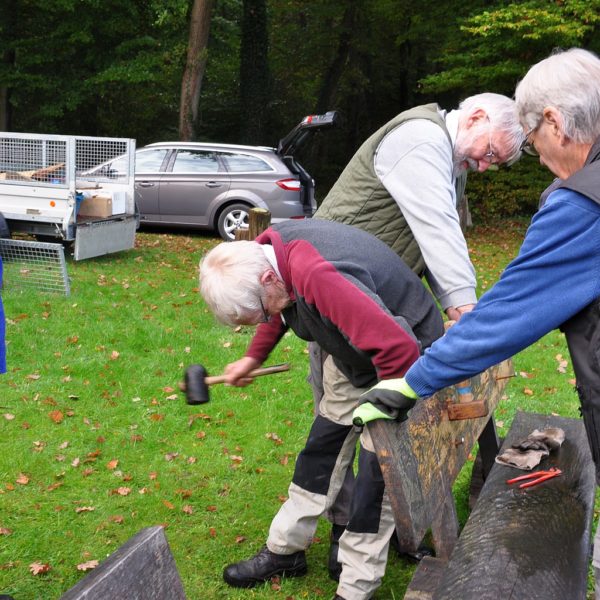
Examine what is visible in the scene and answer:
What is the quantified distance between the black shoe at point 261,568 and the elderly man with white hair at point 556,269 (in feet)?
5.65

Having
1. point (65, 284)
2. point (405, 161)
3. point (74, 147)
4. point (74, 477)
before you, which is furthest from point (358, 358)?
point (74, 147)

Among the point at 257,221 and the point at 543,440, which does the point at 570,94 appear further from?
A: the point at 257,221

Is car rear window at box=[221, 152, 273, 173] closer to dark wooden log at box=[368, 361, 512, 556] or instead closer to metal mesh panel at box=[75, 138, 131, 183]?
metal mesh panel at box=[75, 138, 131, 183]

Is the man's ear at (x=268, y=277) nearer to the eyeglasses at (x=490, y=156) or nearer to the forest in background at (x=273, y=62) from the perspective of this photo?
the eyeglasses at (x=490, y=156)

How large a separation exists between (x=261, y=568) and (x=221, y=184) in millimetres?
11617

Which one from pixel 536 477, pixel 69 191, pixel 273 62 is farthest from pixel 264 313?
pixel 273 62

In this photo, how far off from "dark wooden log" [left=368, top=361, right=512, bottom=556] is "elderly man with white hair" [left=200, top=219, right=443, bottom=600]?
0.51 ft

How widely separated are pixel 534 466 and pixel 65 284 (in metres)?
6.62

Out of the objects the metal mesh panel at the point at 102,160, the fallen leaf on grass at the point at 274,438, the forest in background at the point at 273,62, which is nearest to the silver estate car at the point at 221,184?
the metal mesh panel at the point at 102,160

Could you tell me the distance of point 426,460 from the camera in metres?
2.72

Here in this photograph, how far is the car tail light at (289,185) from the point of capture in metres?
14.3

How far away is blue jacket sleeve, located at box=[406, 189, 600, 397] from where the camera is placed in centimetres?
195

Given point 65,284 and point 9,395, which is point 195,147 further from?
point 9,395

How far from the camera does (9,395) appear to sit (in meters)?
5.93
